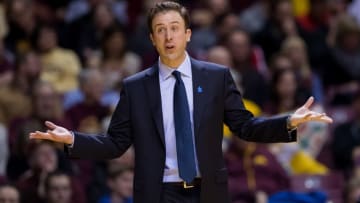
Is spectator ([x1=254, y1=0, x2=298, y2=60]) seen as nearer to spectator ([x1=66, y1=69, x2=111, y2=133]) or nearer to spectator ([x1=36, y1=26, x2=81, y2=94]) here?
spectator ([x1=36, y1=26, x2=81, y2=94])

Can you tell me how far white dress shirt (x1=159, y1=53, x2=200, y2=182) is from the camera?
17.3 feet

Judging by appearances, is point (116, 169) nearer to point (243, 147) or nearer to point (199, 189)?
point (243, 147)

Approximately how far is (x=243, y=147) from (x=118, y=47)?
2.32 metres

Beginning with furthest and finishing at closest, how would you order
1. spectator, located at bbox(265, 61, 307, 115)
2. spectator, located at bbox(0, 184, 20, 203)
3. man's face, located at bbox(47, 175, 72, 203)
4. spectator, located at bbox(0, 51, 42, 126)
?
spectator, located at bbox(265, 61, 307, 115)
spectator, located at bbox(0, 51, 42, 126)
man's face, located at bbox(47, 175, 72, 203)
spectator, located at bbox(0, 184, 20, 203)

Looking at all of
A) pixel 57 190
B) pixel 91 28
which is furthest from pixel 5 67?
pixel 57 190

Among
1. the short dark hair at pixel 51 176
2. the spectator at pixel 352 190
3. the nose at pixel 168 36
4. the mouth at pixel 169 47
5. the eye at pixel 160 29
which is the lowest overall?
the spectator at pixel 352 190

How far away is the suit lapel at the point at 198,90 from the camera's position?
5.26m

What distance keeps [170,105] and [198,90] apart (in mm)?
159

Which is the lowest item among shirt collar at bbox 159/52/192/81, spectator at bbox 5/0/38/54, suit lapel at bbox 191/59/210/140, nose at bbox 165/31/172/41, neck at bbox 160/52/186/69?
suit lapel at bbox 191/59/210/140

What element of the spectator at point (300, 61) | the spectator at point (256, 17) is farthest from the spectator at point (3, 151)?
the spectator at point (256, 17)

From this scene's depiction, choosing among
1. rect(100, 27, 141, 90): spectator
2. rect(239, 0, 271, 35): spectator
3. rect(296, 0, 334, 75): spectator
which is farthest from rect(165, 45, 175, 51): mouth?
rect(239, 0, 271, 35): spectator

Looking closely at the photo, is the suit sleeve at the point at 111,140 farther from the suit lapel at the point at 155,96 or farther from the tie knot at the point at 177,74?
the tie knot at the point at 177,74

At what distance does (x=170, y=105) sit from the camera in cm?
529

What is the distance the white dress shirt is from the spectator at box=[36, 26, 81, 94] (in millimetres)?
5456
